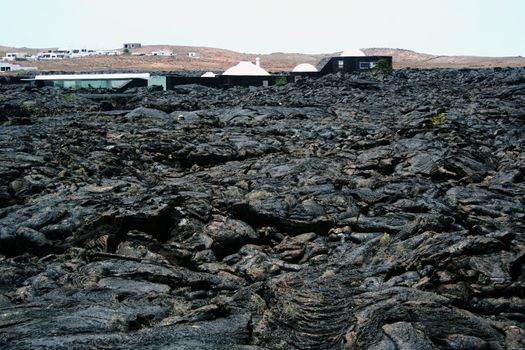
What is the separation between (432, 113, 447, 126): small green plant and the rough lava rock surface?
381 mm

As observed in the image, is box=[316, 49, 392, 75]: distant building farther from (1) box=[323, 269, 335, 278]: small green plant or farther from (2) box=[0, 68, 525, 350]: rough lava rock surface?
(1) box=[323, 269, 335, 278]: small green plant

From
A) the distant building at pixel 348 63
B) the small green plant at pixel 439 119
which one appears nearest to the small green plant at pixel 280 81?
the distant building at pixel 348 63

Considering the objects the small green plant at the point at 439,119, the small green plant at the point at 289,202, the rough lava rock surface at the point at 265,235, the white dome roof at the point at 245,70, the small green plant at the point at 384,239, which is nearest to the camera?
the rough lava rock surface at the point at 265,235

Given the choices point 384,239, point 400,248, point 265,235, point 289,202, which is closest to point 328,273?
point 400,248

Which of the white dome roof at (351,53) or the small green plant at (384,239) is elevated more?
the white dome roof at (351,53)

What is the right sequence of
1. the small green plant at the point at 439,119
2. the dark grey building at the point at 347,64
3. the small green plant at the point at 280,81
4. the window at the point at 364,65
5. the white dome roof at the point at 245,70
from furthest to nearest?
the window at the point at 364,65 < the dark grey building at the point at 347,64 < the white dome roof at the point at 245,70 < the small green plant at the point at 280,81 < the small green plant at the point at 439,119

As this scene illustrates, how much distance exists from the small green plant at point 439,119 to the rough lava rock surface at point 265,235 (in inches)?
15.0

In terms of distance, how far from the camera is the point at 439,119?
31.5 metres

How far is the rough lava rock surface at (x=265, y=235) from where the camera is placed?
8977 mm

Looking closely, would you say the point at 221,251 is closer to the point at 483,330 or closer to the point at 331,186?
the point at 331,186

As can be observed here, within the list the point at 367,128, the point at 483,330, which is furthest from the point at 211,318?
the point at 367,128

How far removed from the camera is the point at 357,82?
60.8m

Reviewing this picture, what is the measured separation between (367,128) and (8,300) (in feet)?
81.0

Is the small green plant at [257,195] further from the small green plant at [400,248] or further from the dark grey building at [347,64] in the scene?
the dark grey building at [347,64]
